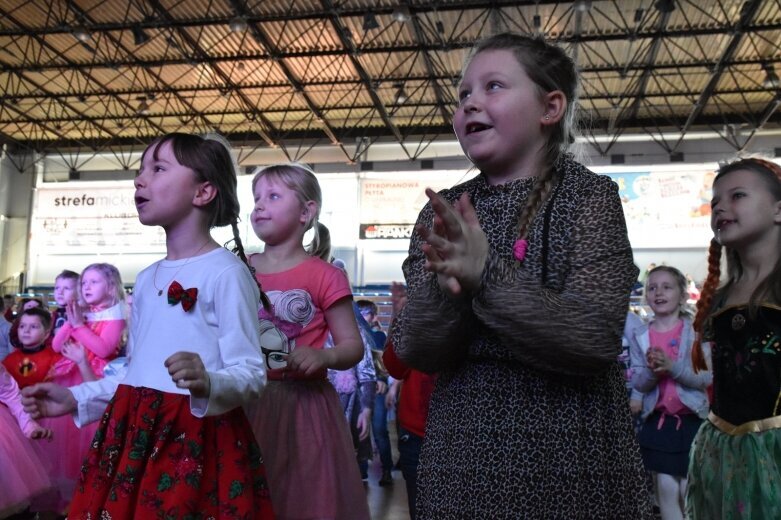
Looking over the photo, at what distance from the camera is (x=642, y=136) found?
17.9m

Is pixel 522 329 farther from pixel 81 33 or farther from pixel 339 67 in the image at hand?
pixel 339 67

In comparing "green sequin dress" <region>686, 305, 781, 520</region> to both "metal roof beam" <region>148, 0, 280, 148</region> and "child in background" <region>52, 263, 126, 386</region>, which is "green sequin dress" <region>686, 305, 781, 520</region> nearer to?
"child in background" <region>52, 263, 126, 386</region>

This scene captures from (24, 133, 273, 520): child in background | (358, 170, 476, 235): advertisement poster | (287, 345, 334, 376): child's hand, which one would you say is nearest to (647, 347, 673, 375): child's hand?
(287, 345, 334, 376): child's hand

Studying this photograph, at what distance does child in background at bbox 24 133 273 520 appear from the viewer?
5.26 ft

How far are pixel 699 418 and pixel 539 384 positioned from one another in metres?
3.08

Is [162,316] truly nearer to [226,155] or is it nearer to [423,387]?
[226,155]

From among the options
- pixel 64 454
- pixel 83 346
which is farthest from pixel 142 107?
pixel 64 454

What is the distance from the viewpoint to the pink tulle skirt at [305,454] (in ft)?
7.33

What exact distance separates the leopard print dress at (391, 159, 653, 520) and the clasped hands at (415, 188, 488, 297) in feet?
0.08

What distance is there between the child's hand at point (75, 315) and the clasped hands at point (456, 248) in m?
4.10

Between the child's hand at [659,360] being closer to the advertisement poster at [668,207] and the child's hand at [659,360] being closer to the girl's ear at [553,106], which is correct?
the girl's ear at [553,106]

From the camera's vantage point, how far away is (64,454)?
176 inches

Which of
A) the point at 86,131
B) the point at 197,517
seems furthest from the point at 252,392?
the point at 86,131

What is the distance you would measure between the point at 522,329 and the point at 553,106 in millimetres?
478
